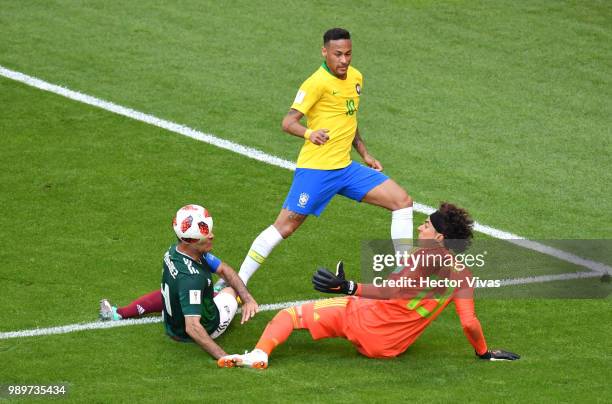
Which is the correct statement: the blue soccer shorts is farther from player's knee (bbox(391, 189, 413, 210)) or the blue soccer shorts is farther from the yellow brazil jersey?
player's knee (bbox(391, 189, 413, 210))

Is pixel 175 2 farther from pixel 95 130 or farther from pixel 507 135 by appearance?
pixel 507 135

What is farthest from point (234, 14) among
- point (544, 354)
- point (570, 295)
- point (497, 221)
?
point (544, 354)

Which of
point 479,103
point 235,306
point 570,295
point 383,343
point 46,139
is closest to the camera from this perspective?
point 383,343

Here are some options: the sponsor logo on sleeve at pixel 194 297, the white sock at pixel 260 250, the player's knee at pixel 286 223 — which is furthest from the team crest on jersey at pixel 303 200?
the sponsor logo on sleeve at pixel 194 297

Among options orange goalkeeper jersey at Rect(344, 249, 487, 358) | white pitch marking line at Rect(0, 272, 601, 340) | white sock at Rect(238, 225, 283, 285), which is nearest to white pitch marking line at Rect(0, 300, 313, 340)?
white pitch marking line at Rect(0, 272, 601, 340)

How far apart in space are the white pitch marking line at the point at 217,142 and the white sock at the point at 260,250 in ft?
9.48

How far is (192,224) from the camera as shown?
1064cm

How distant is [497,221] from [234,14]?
7402 millimetres

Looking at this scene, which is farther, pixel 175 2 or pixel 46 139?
pixel 175 2

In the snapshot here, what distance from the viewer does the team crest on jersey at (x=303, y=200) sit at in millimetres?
11961

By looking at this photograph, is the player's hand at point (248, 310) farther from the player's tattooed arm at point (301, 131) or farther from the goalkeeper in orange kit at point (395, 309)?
the player's tattooed arm at point (301, 131)

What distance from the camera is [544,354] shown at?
34.7 feet

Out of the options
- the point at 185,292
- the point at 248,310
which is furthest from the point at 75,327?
the point at 248,310

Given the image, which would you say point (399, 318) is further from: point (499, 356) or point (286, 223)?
point (286, 223)
